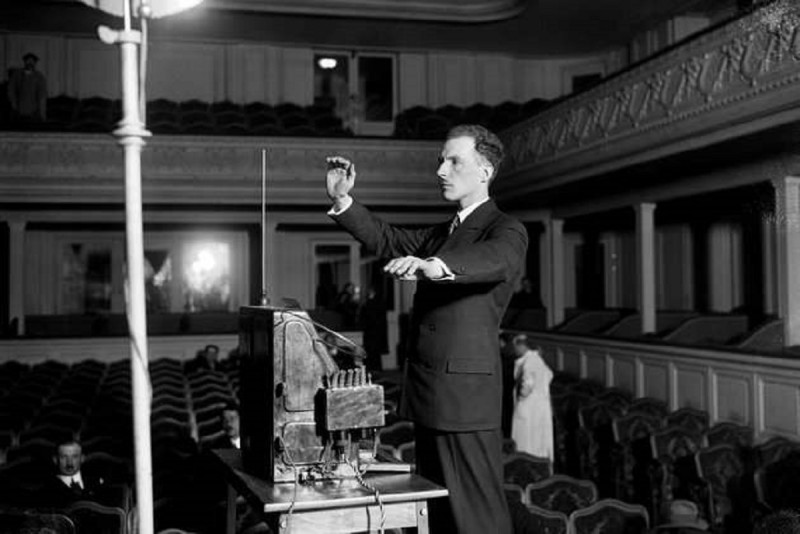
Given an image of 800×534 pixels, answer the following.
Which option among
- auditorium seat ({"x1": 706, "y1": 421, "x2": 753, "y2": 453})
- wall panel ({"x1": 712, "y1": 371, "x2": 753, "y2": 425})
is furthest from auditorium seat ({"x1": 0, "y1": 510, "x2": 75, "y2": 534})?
wall panel ({"x1": 712, "y1": 371, "x2": 753, "y2": 425})

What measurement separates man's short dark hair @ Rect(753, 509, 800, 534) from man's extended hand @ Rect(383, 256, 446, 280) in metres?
2.64

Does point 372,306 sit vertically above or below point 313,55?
below

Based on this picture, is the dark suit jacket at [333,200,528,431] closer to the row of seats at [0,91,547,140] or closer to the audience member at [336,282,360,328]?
the row of seats at [0,91,547,140]

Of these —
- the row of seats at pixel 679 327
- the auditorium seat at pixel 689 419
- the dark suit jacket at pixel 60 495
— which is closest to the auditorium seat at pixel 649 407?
the auditorium seat at pixel 689 419

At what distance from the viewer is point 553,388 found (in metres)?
10.9

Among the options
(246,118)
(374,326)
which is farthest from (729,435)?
(246,118)

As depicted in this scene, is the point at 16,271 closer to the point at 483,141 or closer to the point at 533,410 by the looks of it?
the point at 533,410

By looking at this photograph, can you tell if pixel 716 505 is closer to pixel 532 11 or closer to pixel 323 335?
pixel 323 335

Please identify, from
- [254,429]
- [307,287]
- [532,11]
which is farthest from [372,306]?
[254,429]

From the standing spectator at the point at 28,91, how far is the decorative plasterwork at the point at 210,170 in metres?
1.53

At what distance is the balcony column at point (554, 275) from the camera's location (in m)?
15.3

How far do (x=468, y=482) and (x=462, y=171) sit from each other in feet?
3.11

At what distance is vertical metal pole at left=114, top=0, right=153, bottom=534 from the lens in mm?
1801

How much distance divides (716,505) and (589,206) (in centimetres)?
798
